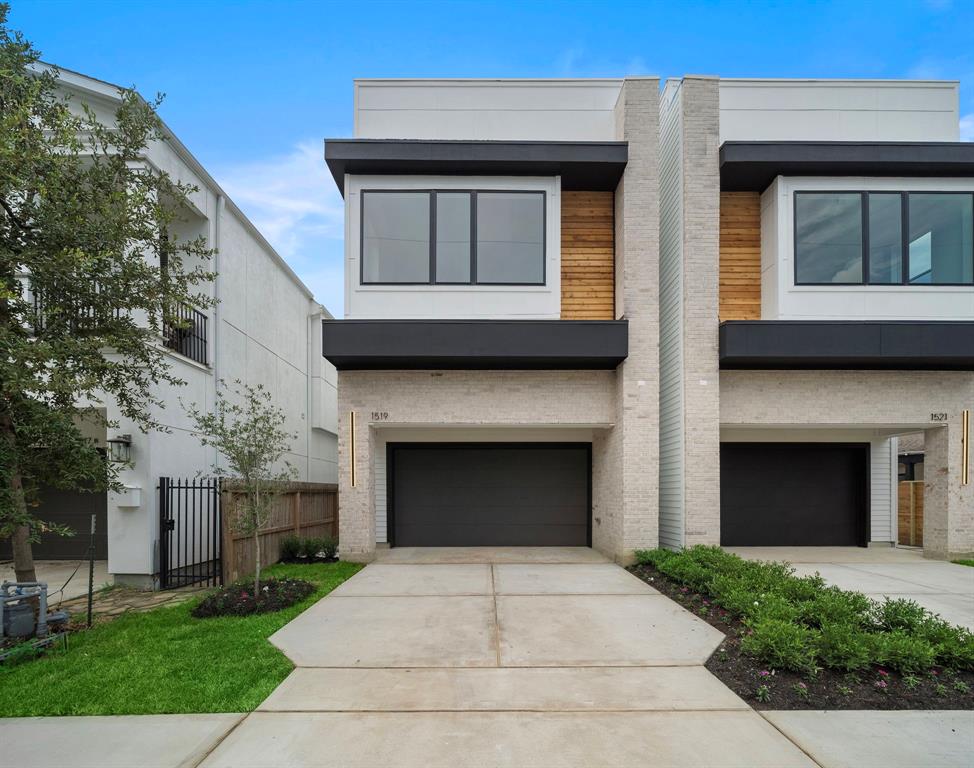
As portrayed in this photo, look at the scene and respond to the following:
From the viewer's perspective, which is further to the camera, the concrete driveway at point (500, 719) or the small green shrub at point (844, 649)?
the small green shrub at point (844, 649)

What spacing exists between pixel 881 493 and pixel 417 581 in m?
11.5

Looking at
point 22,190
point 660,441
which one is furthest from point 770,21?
point 22,190

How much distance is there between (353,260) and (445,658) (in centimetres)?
787

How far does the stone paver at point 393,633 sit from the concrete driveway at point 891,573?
5910 mm

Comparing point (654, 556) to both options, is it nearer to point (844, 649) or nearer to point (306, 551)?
point (844, 649)

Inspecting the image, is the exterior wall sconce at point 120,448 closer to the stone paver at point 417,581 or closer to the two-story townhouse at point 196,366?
the two-story townhouse at point 196,366

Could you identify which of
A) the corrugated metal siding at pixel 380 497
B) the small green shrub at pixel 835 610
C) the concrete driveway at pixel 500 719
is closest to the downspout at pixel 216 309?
the corrugated metal siding at pixel 380 497

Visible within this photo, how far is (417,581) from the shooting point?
32.3 feet

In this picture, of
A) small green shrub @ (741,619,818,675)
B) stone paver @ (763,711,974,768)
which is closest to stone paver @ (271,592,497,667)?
small green shrub @ (741,619,818,675)

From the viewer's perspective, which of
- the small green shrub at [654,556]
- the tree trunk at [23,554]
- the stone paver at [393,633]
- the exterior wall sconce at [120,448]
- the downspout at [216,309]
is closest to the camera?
the stone paver at [393,633]

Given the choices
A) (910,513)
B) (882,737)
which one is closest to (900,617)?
(882,737)

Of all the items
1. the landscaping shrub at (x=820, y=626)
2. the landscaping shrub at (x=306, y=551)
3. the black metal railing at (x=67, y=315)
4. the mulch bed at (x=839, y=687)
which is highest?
the black metal railing at (x=67, y=315)

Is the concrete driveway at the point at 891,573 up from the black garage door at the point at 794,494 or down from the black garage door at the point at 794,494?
down

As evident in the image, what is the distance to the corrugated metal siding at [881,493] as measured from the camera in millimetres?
13906
